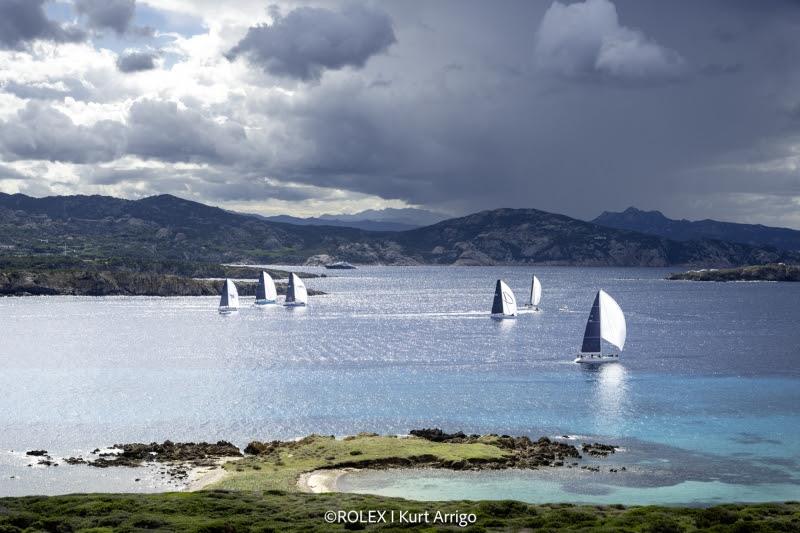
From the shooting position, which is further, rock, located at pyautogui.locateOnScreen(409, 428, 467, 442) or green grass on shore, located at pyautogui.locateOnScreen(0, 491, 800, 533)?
rock, located at pyautogui.locateOnScreen(409, 428, 467, 442)

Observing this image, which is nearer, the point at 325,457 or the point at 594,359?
the point at 325,457

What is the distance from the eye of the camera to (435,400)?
325 feet

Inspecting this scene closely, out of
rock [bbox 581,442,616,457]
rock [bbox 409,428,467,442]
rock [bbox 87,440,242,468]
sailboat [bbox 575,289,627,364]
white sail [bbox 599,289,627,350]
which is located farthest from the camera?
sailboat [bbox 575,289,627,364]

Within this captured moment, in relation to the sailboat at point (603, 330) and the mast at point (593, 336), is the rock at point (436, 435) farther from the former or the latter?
the mast at point (593, 336)

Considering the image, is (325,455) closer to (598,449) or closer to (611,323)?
(598,449)

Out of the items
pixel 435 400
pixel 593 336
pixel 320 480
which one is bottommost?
pixel 320 480

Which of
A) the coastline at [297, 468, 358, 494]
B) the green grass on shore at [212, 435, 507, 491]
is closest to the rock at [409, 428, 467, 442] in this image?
the green grass on shore at [212, 435, 507, 491]

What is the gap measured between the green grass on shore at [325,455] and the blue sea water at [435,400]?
413 centimetres

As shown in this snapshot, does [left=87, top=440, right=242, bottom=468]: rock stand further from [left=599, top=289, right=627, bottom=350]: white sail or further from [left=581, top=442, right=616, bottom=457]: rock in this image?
[left=599, top=289, right=627, bottom=350]: white sail

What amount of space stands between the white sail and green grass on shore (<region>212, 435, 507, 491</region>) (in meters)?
61.2

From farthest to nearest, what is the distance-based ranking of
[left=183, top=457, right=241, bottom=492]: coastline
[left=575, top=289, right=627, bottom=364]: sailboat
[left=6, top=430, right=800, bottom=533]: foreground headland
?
1. [left=575, top=289, right=627, bottom=364]: sailboat
2. [left=183, top=457, right=241, bottom=492]: coastline
3. [left=6, top=430, right=800, bottom=533]: foreground headland

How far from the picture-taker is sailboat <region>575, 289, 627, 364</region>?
426 feet

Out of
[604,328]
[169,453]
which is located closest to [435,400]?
[169,453]

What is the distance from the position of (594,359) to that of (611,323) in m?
6.96
